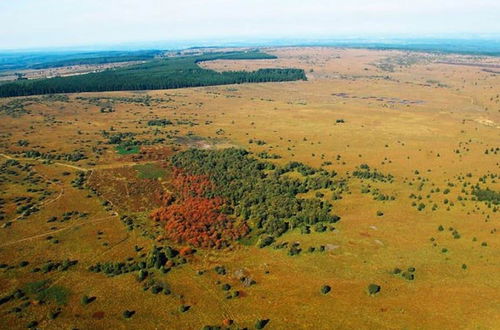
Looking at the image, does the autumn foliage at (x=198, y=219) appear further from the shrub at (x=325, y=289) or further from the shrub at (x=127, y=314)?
the shrub at (x=325, y=289)

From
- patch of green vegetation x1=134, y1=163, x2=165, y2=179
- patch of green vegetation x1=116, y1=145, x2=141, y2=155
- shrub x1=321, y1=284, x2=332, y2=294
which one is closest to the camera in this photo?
shrub x1=321, y1=284, x2=332, y2=294

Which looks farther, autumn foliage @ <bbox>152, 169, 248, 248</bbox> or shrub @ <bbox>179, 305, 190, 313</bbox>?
autumn foliage @ <bbox>152, 169, 248, 248</bbox>

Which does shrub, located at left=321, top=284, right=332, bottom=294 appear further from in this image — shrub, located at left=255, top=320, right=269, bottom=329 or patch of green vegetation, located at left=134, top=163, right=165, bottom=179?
patch of green vegetation, located at left=134, top=163, right=165, bottom=179

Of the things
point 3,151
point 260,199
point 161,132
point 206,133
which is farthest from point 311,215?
point 3,151

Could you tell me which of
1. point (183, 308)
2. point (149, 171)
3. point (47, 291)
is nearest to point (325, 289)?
point (183, 308)

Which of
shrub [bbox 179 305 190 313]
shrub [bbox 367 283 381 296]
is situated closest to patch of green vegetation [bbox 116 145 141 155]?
shrub [bbox 179 305 190 313]

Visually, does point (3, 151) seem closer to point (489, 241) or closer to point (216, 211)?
point (216, 211)
